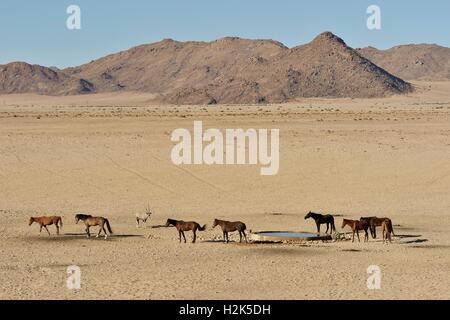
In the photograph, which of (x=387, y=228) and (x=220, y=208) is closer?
(x=387, y=228)

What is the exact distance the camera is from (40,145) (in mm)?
54250

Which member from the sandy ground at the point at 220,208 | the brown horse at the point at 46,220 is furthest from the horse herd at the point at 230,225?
the sandy ground at the point at 220,208

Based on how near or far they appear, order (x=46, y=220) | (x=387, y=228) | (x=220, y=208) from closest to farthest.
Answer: (x=387, y=228), (x=46, y=220), (x=220, y=208)

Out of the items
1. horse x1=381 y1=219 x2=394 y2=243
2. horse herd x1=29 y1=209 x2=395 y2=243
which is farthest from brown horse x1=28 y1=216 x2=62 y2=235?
horse x1=381 y1=219 x2=394 y2=243

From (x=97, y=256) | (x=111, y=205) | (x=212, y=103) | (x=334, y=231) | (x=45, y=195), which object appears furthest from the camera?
(x=212, y=103)

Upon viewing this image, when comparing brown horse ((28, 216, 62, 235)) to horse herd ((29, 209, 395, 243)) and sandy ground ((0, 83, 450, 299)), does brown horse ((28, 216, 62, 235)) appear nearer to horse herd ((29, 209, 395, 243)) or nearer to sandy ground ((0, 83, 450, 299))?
horse herd ((29, 209, 395, 243))

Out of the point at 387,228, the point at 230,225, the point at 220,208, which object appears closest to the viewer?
the point at 230,225

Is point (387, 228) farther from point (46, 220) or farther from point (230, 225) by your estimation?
point (46, 220)

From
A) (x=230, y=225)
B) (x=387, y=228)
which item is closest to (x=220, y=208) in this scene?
(x=230, y=225)

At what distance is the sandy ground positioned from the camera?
63.9ft

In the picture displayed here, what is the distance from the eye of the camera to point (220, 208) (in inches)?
1351
